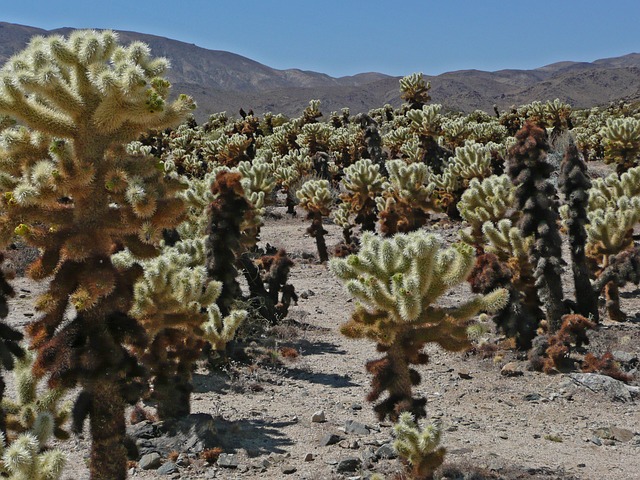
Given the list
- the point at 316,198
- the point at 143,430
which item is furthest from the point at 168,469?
the point at 316,198

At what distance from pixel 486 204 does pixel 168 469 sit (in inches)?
318

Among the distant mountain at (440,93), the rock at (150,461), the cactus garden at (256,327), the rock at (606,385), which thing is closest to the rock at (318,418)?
the cactus garden at (256,327)

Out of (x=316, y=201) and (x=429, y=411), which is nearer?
(x=429, y=411)

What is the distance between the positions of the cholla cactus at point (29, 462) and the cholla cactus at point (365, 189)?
14268mm

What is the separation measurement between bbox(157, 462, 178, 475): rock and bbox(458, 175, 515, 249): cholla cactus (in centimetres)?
741

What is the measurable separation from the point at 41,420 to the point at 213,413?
463 centimetres

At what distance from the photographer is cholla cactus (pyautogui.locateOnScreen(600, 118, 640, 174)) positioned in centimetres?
2144

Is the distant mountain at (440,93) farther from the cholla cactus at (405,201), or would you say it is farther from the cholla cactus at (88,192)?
the cholla cactus at (88,192)

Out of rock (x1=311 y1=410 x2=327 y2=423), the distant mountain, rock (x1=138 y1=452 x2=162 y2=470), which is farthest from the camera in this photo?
the distant mountain

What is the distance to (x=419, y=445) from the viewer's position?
16.0ft

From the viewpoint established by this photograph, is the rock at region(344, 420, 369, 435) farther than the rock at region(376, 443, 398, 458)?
Yes

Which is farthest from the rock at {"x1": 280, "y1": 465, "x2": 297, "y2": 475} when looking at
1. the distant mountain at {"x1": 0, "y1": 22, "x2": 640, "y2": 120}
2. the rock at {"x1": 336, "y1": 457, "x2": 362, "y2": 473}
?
the distant mountain at {"x1": 0, "y1": 22, "x2": 640, "y2": 120}

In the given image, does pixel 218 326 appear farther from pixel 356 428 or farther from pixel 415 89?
pixel 415 89

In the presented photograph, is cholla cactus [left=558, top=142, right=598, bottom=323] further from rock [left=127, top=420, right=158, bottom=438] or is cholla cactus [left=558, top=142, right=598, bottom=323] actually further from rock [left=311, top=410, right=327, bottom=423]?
rock [left=127, top=420, right=158, bottom=438]
